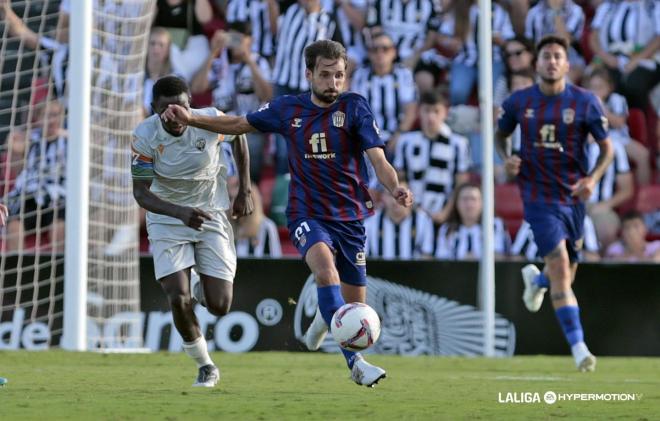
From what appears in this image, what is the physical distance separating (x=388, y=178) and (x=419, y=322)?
238 inches

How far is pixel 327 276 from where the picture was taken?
24.6 ft

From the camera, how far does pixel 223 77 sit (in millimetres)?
15594

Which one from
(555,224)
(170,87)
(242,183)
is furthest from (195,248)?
(555,224)

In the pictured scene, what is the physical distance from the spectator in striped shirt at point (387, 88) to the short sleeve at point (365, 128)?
7.21 m

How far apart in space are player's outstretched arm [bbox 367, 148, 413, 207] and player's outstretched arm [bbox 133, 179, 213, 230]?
44.8 inches

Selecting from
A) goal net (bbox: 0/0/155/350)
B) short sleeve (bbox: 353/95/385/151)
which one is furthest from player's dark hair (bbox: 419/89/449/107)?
short sleeve (bbox: 353/95/385/151)

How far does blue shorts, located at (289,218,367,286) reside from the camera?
25.2ft

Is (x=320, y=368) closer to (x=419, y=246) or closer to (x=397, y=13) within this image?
(x=419, y=246)

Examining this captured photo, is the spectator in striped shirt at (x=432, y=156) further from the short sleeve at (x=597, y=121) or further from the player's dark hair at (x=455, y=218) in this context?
the short sleeve at (x=597, y=121)

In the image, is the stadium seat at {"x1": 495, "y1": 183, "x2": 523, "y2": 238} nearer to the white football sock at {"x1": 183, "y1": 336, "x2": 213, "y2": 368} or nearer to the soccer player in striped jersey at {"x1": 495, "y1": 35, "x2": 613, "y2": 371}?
the soccer player in striped jersey at {"x1": 495, "y1": 35, "x2": 613, "y2": 371}

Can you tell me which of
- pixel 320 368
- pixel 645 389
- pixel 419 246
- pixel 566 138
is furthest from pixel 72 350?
pixel 645 389

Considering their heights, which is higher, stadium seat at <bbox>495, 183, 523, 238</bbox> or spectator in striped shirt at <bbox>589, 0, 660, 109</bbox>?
spectator in striped shirt at <bbox>589, 0, 660, 109</bbox>

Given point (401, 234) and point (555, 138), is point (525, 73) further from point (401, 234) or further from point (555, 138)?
point (555, 138)

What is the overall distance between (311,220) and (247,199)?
78 centimetres
